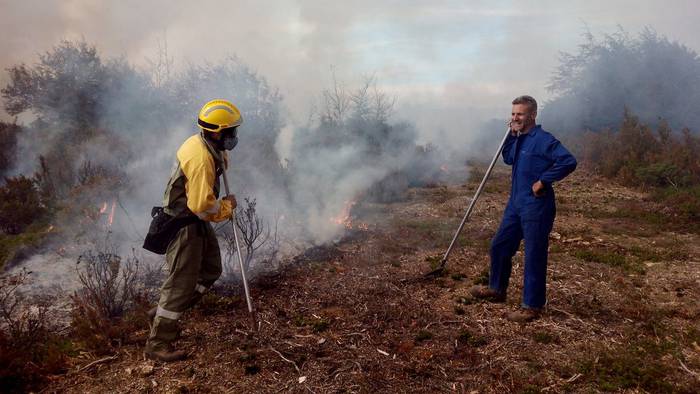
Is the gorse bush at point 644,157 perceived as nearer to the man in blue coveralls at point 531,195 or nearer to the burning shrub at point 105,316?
the man in blue coveralls at point 531,195

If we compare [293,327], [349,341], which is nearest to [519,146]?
[349,341]

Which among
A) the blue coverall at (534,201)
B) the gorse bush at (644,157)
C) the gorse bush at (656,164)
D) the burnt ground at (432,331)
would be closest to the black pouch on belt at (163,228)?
the burnt ground at (432,331)

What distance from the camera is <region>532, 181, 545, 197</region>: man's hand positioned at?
395 centimetres

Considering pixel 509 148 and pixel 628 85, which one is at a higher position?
pixel 628 85

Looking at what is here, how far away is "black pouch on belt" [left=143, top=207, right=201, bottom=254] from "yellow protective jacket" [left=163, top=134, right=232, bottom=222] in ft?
0.16

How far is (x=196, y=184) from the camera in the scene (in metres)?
3.31

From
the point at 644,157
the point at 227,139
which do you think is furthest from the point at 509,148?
the point at 644,157

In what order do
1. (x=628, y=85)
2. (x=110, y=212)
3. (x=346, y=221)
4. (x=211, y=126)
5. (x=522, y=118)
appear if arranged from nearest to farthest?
(x=211, y=126) → (x=522, y=118) → (x=110, y=212) → (x=346, y=221) → (x=628, y=85)

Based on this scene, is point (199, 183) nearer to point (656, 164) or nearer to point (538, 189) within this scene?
point (538, 189)

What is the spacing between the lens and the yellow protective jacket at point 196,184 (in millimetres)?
3305

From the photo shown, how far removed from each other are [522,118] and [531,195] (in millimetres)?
752

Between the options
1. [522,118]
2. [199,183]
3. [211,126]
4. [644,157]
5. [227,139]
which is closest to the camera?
[199,183]

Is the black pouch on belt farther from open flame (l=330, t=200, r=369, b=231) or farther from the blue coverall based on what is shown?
open flame (l=330, t=200, r=369, b=231)

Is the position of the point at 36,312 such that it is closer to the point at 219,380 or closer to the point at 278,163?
the point at 219,380
